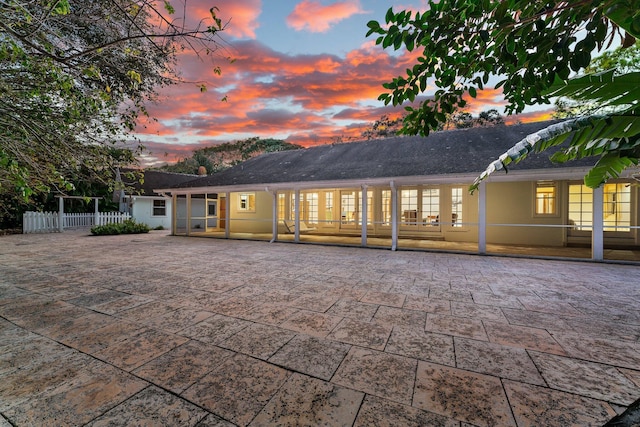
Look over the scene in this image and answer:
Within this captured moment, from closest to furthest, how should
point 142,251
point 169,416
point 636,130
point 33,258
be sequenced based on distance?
1. point 636,130
2. point 169,416
3. point 33,258
4. point 142,251

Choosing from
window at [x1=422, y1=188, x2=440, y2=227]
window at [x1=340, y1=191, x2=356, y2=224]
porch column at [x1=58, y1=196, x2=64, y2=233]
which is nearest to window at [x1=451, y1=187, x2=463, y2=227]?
window at [x1=422, y1=188, x2=440, y2=227]

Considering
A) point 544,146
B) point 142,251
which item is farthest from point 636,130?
point 142,251

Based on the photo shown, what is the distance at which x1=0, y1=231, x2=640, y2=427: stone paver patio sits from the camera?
1.71 meters

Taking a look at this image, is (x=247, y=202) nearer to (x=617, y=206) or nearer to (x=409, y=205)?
(x=409, y=205)

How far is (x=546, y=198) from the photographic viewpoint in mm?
9586

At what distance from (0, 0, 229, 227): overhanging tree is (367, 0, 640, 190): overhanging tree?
2.00m

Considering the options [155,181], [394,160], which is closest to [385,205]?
[394,160]

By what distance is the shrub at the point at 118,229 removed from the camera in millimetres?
13734

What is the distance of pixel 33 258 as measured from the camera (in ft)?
23.8

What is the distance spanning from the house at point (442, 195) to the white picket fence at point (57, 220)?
7866 millimetres

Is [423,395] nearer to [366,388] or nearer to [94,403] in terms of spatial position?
[366,388]

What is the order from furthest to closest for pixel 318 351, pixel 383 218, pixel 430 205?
pixel 383 218 → pixel 430 205 → pixel 318 351

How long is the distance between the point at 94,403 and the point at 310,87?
1214cm

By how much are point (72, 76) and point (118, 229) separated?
522 inches
